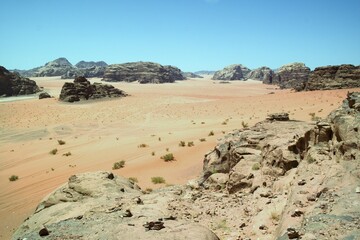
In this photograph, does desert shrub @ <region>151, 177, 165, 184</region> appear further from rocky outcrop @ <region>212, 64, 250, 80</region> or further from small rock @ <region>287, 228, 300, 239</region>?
rocky outcrop @ <region>212, 64, 250, 80</region>

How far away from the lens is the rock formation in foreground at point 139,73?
11156cm

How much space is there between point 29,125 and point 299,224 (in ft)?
119

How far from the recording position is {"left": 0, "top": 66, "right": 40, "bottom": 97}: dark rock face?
66062mm

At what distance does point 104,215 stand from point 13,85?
70.3 m

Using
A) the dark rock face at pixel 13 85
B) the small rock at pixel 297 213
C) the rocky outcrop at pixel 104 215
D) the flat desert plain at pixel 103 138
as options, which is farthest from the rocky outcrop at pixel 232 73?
the small rock at pixel 297 213

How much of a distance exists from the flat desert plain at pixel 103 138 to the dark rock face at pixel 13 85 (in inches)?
807

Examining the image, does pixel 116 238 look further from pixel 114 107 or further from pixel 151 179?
pixel 114 107

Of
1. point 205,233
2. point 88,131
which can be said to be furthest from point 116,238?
point 88,131

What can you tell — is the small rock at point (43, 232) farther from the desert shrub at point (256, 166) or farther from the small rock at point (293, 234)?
the desert shrub at point (256, 166)

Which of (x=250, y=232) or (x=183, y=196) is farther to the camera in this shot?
(x=183, y=196)

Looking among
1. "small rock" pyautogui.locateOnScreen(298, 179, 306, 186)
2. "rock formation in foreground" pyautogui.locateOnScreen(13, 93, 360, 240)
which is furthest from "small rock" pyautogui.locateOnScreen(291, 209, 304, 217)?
"small rock" pyautogui.locateOnScreen(298, 179, 306, 186)

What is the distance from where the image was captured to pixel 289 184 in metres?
7.34

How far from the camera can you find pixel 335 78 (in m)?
47.2

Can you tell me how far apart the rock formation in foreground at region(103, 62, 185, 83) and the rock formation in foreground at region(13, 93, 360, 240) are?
9993 centimetres
